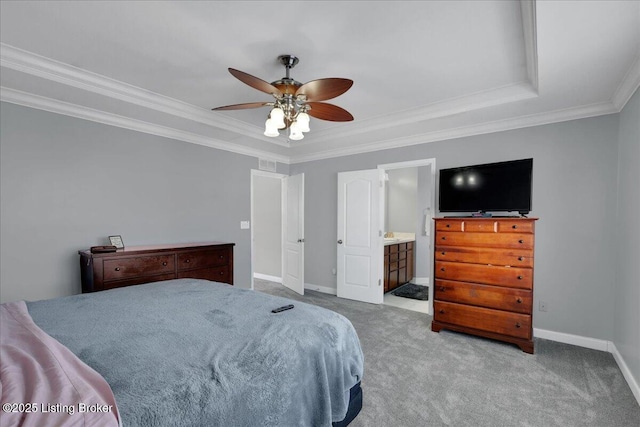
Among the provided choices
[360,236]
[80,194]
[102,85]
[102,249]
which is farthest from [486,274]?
[80,194]

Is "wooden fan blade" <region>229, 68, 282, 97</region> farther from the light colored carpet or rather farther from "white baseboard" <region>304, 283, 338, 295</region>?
"white baseboard" <region>304, 283, 338, 295</region>

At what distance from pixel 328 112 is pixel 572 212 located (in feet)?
9.33

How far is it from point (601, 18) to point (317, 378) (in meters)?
2.53

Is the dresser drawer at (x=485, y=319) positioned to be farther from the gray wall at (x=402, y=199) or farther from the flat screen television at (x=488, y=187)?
the gray wall at (x=402, y=199)

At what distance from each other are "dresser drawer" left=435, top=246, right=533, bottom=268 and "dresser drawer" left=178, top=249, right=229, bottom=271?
8.90 feet

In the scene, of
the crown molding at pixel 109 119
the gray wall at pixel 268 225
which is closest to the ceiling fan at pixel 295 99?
the crown molding at pixel 109 119

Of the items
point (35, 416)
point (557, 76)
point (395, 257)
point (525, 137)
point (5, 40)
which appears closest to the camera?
point (35, 416)

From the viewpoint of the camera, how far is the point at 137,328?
149cm

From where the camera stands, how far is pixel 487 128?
3.57 metres

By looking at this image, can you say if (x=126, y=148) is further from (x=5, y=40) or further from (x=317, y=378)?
(x=317, y=378)

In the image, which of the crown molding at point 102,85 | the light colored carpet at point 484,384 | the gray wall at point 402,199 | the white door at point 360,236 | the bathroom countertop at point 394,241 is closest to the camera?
the light colored carpet at point 484,384

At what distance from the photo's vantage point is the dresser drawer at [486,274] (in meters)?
2.93

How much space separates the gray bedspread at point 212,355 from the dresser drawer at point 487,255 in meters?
2.05

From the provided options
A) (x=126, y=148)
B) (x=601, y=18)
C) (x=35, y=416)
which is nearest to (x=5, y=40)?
(x=126, y=148)
